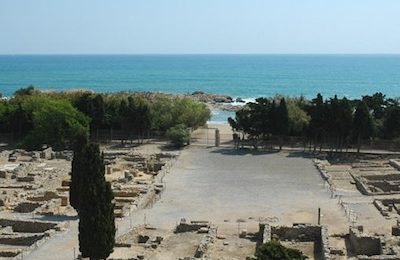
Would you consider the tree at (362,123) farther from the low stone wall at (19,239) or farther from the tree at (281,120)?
the low stone wall at (19,239)

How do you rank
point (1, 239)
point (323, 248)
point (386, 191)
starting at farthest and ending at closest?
point (386, 191)
point (1, 239)
point (323, 248)

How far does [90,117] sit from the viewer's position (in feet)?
197

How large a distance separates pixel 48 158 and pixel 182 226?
23.7m

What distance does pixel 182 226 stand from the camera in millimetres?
30438

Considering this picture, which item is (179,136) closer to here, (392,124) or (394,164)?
(392,124)

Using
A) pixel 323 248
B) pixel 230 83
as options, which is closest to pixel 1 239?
pixel 323 248

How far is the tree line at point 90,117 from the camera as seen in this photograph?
54688mm

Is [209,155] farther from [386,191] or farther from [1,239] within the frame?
[1,239]

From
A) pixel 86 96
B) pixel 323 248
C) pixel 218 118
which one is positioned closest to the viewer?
pixel 323 248

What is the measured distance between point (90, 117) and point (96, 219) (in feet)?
119

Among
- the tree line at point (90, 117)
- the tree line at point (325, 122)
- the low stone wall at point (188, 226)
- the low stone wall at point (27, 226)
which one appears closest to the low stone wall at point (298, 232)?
the low stone wall at point (188, 226)

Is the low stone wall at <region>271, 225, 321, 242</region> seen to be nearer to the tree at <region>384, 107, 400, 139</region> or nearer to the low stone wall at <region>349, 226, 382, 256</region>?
the low stone wall at <region>349, 226, 382, 256</region>

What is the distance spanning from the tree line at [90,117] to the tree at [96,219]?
2923 centimetres

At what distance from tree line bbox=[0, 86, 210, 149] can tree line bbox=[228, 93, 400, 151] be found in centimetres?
761
